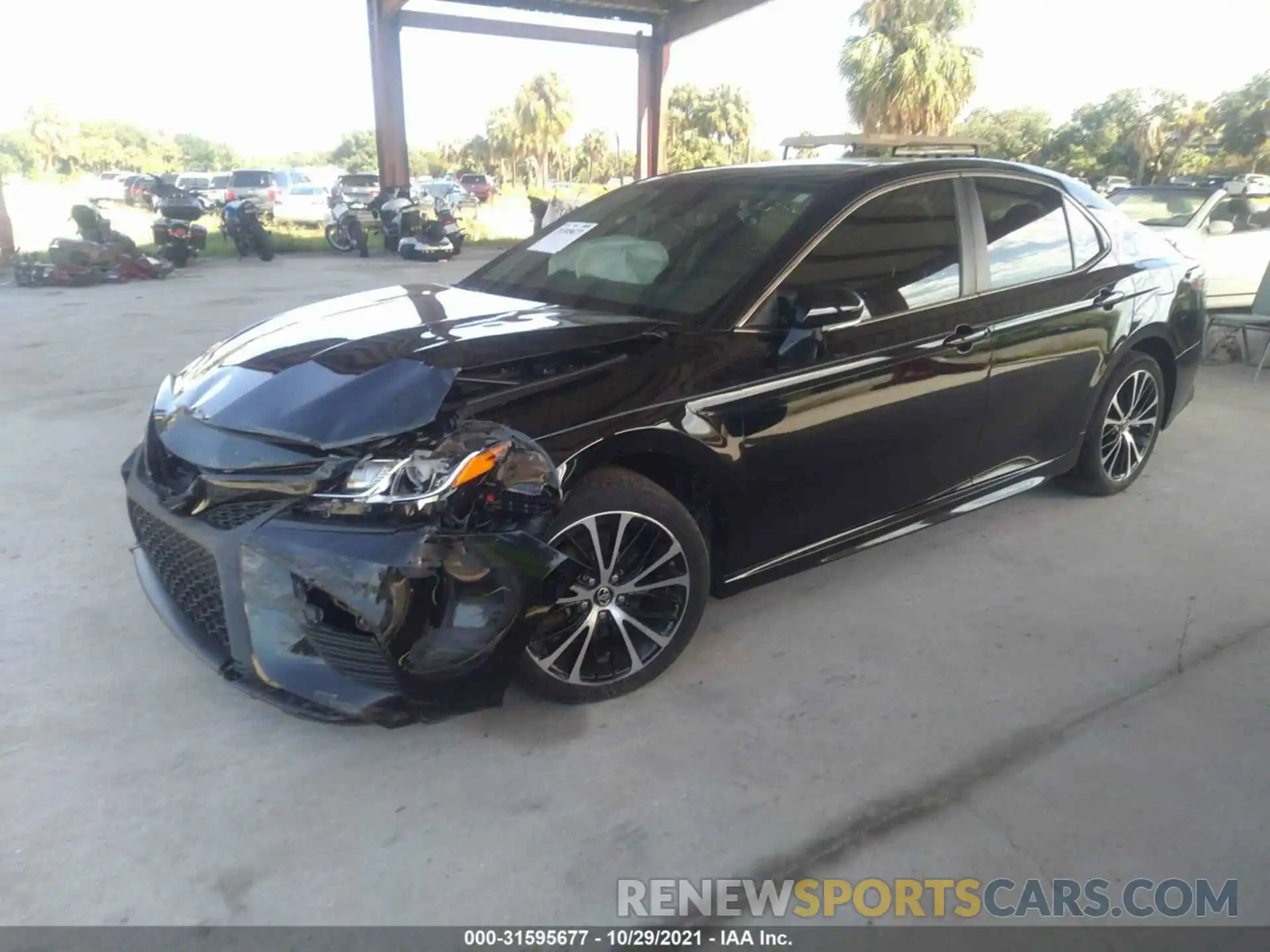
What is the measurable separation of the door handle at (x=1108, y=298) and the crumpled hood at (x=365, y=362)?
2252mm

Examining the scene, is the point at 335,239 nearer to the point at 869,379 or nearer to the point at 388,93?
the point at 388,93

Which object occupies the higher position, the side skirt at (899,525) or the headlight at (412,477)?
the headlight at (412,477)

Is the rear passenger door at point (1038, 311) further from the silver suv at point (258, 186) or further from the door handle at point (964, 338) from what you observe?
the silver suv at point (258, 186)

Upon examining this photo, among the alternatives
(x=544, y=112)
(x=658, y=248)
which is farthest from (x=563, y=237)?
(x=544, y=112)

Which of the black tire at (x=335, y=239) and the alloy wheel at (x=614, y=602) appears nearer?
the alloy wheel at (x=614, y=602)

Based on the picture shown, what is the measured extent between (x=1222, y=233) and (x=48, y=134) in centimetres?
7257

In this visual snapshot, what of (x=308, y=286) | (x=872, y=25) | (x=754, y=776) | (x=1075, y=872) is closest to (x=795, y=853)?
(x=754, y=776)

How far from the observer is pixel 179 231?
14.5 metres

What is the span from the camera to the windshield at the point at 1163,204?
972 centimetres

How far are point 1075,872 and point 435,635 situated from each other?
1657mm

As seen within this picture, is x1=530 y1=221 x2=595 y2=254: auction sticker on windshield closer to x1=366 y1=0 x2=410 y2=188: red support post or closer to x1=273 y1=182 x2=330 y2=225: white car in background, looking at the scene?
x1=366 y1=0 x2=410 y2=188: red support post

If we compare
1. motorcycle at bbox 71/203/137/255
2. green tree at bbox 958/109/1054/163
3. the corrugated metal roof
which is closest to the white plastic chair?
the corrugated metal roof

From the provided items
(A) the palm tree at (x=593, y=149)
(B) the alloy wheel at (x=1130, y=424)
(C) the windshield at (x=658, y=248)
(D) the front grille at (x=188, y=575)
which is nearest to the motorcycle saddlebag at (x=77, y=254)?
(C) the windshield at (x=658, y=248)

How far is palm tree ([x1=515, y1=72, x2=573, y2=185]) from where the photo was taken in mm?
52156
